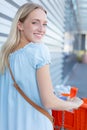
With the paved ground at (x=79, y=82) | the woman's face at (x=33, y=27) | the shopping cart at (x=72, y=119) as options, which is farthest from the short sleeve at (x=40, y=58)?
the paved ground at (x=79, y=82)

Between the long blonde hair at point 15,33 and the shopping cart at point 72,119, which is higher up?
the long blonde hair at point 15,33

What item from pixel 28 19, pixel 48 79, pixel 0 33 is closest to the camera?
pixel 48 79

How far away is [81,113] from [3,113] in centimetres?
73

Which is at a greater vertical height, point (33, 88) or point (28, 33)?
point (28, 33)

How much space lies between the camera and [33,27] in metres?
1.88

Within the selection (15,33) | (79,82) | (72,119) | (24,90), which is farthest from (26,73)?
(79,82)

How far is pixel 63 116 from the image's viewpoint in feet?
7.76

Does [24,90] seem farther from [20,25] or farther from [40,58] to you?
[20,25]

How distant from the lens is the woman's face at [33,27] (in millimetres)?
1864

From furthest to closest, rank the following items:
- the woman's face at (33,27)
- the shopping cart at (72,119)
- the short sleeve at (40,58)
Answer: the shopping cart at (72,119) → the woman's face at (33,27) → the short sleeve at (40,58)

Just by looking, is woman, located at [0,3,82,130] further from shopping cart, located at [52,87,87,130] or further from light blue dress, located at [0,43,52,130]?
shopping cart, located at [52,87,87,130]

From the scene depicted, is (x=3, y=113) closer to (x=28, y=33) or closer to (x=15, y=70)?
(x=15, y=70)

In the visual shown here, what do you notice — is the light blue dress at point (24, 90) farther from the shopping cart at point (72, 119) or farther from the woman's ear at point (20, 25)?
the shopping cart at point (72, 119)

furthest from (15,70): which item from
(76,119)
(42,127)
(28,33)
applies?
(76,119)
